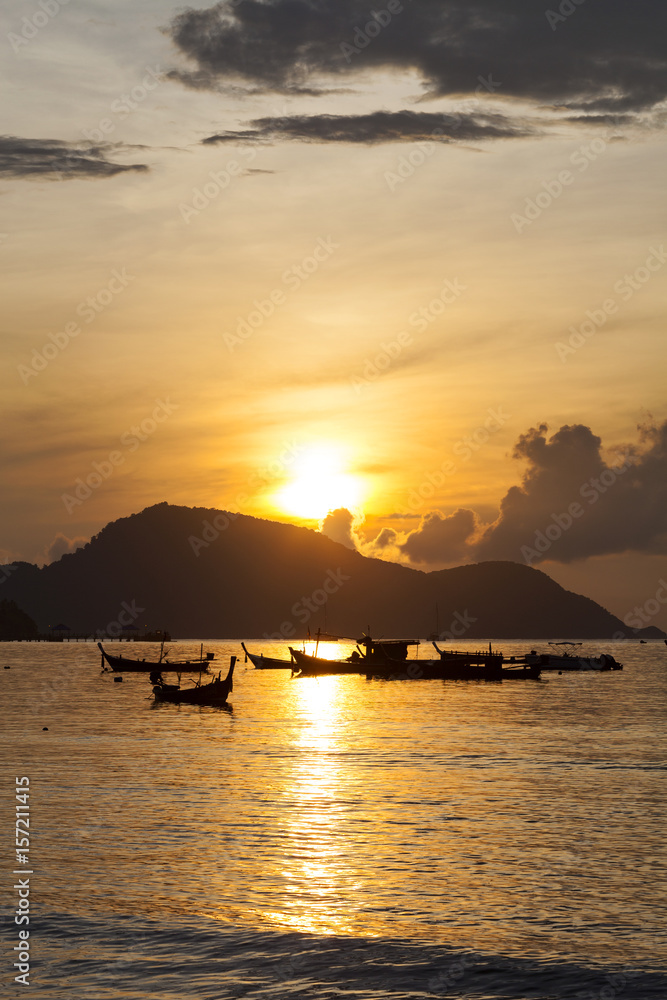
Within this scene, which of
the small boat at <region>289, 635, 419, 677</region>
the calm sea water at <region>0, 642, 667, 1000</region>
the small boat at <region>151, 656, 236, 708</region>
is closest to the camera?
the calm sea water at <region>0, 642, 667, 1000</region>

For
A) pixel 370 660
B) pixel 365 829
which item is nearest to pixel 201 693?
pixel 370 660

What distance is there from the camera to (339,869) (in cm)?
3123

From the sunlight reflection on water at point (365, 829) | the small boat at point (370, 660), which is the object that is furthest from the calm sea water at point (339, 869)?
the small boat at point (370, 660)

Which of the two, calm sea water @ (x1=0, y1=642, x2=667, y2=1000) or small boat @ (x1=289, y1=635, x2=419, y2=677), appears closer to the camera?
calm sea water @ (x1=0, y1=642, x2=667, y2=1000)

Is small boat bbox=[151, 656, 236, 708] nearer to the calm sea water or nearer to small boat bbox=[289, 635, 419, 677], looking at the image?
the calm sea water

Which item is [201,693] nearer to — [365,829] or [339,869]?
[365,829]

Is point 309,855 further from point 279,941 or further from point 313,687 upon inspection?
point 313,687

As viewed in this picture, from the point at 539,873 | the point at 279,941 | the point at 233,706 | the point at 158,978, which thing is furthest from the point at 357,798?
the point at 233,706

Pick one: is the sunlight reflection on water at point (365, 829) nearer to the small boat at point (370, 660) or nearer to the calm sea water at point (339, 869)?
the calm sea water at point (339, 869)

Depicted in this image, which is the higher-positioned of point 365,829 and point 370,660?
point 370,660

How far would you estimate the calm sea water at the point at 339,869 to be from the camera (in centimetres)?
2258

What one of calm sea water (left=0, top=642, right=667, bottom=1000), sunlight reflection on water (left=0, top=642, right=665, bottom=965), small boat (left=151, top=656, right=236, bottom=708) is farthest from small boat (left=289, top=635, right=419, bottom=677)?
calm sea water (left=0, top=642, right=667, bottom=1000)

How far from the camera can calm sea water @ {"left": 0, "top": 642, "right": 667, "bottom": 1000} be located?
22578mm

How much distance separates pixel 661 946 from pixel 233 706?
275 feet
